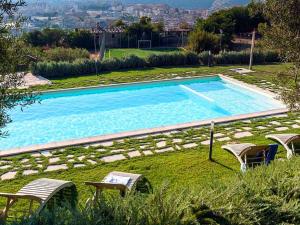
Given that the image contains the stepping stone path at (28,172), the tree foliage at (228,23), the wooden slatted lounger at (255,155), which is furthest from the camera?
the tree foliage at (228,23)

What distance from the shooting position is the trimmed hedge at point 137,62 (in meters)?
18.3

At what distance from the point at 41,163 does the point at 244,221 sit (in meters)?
5.51

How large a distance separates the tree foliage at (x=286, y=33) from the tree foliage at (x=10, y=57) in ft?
16.6

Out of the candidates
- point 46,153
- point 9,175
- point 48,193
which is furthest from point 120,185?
point 46,153

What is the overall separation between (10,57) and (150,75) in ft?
47.4

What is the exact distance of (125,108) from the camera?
1533 cm

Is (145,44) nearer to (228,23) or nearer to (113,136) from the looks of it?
(228,23)

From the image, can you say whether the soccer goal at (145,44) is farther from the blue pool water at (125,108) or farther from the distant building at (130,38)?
the blue pool water at (125,108)

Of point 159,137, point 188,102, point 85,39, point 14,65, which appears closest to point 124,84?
point 188,102

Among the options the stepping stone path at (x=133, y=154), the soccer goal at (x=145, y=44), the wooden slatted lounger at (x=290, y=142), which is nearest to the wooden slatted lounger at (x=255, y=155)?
the wooden slatted lounger at (x=290, y=142)

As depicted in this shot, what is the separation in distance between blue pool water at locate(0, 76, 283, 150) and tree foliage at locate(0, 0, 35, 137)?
702 cm

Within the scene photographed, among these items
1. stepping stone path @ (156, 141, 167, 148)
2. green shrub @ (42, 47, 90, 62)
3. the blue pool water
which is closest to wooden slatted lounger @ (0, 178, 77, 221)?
stepping stone path @ (156, 141, 167, 148)

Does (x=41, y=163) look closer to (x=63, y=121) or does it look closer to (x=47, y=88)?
(x=63, y=121)

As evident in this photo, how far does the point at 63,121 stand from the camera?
13.6 meters
